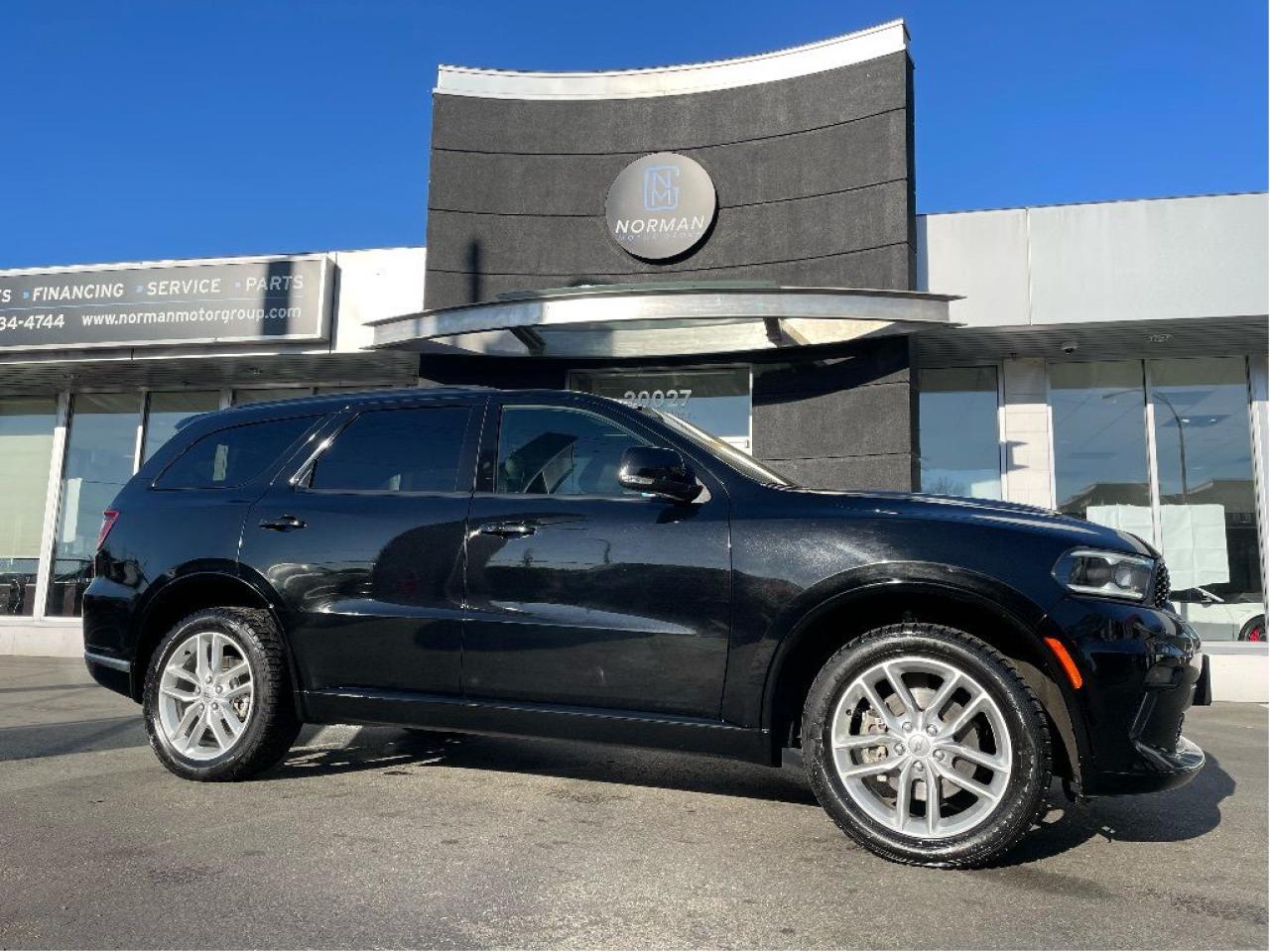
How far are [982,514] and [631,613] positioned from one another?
1284 mm

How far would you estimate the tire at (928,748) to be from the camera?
2963 millimetres

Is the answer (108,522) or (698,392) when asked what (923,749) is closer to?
(108,522)

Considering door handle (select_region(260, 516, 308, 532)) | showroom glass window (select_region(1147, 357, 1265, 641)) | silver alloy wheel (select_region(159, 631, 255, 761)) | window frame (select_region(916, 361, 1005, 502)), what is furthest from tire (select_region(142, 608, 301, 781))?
showroom glass window (select_region(1147, 357, 1265, 641))

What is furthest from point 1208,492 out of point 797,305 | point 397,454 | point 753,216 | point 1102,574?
point 397,454

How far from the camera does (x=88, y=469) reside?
13.6m

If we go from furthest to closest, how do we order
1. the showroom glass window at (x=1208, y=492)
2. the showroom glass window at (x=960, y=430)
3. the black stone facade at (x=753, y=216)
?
the showroom glass window at (x=960, y=430)
the showroom glass window at (x=1208, y=492)
the black stone facade at (x=753, y=216)

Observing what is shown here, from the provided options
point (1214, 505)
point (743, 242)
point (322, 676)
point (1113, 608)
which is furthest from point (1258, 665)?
point (322, 676)

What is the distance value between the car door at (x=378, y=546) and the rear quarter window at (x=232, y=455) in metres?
0.21

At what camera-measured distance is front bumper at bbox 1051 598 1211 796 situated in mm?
2953

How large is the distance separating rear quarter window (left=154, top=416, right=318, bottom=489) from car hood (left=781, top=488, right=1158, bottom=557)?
244 cm

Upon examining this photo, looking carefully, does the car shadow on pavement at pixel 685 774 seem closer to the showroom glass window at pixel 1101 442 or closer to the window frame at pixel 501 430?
the window frame at pixel 501 430

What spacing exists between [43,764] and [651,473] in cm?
344

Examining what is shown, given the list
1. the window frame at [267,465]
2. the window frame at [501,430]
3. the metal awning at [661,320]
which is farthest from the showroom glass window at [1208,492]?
the window frame at [267,465]

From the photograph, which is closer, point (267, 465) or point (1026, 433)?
point (267, 465)
